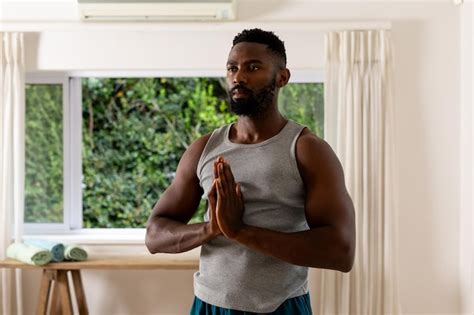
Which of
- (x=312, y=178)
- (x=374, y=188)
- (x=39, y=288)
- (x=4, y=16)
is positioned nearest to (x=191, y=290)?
(x=39, y=288)

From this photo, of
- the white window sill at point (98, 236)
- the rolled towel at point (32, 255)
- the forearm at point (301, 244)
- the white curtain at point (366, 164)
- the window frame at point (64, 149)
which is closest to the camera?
the forearm at point (301, 244)

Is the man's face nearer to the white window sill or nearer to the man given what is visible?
the man

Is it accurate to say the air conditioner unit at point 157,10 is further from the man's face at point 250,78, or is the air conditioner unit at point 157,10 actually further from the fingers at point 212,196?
the fingers at point 212,196

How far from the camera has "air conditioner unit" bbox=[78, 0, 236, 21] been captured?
348 centimetres

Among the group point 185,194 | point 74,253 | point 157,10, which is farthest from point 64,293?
point 185,194

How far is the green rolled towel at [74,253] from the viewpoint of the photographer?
11.7 feet

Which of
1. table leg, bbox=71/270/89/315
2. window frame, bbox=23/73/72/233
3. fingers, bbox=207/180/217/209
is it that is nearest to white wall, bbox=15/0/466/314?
window frame, bbox=23/73/72/233

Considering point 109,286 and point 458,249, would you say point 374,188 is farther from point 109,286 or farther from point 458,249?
point 109,286

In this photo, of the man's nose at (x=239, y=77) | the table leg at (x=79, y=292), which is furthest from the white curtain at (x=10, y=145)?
the man's nose at (x=239, y=77)

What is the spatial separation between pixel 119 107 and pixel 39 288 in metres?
1.15

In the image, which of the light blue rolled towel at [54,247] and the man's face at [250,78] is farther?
the light blue rolled towel at [54,247]

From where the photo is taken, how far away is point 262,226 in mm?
1454

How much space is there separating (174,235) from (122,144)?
2720 millimetres

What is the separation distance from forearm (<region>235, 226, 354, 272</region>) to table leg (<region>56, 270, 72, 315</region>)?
2.36 meters
